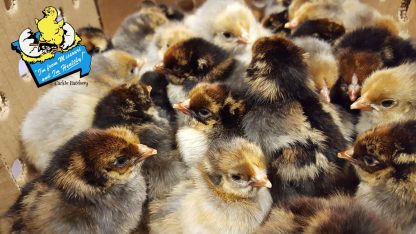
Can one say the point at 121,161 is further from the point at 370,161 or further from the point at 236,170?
the point at 370,161

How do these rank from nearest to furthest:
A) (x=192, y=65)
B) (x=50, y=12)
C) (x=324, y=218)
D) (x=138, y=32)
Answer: (x=324, y=218) → (x=192, y=65) → (x=50, y=12) → (x=138, y=32)

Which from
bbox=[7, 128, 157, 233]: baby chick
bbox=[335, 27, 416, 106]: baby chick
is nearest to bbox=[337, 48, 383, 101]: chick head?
A: bbox=[335, 27, 416, 106]: baby chick

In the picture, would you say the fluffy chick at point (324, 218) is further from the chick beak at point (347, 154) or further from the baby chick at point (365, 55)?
the baby chick at point (365, 55)

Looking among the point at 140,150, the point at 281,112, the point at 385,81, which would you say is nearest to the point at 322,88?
the point at 385,81

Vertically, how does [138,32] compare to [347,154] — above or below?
above

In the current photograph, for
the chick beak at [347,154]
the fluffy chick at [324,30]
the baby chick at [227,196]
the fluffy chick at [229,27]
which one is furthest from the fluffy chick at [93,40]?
the chick beak at [347,154]

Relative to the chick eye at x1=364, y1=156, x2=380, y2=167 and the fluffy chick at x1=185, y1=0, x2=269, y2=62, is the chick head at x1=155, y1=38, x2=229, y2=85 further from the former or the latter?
the chick eye at x1=364, y1=156, x2=380, y2=167

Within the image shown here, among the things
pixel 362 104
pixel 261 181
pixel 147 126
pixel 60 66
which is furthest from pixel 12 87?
pixel 362 104
